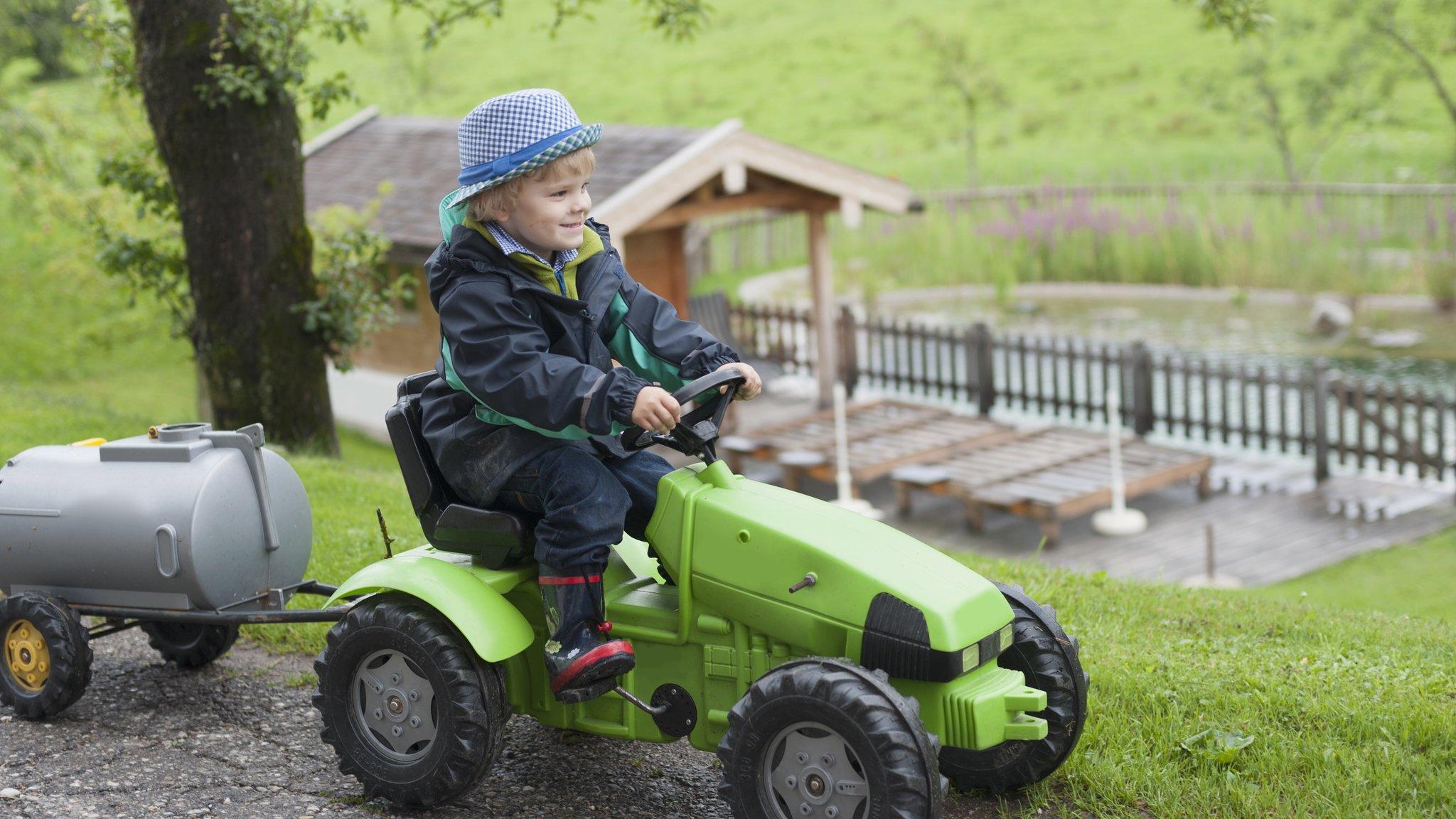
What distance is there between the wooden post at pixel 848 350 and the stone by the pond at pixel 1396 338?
6.77 meters

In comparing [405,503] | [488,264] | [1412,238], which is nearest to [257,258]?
[405,503]

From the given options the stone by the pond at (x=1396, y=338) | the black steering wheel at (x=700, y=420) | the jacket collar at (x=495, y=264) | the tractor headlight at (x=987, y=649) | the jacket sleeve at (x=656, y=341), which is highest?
the jacket collar at (x=495, y=264)

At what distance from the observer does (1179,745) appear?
394cm

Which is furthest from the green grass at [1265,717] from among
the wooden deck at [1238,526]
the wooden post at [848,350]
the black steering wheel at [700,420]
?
the wooden post at [848,350]

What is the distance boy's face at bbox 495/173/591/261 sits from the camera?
352 centimetres

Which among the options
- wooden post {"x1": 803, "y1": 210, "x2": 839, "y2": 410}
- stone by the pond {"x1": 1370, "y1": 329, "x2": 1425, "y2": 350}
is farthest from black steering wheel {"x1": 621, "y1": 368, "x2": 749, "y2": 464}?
stone by the pond {"x1": 1370, "y1": 329, "x2": 1425, "y2": 350}

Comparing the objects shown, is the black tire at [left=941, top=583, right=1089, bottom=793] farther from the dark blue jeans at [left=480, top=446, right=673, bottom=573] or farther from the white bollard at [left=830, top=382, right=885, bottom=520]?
the white bollard at [left=830, top=382, right=885, bottom=520]

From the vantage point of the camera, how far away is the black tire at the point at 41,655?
14.3ft

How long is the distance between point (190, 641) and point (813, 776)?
2.69 metres

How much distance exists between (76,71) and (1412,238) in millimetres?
28912

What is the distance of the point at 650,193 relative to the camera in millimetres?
13148

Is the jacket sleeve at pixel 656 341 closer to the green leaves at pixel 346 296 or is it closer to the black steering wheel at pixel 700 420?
the black steering wheel at pixel 700 420

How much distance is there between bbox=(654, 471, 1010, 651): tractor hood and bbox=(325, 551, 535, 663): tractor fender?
1.72ft

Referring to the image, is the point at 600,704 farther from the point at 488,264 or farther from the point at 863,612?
the point at 488,264
